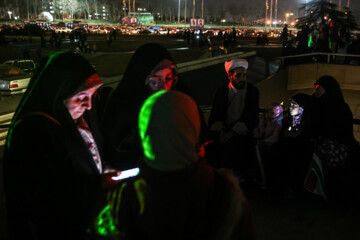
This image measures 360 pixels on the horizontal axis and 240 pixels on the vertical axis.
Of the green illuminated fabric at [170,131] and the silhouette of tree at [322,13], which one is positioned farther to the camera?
the silhouette of tree at [322,13]

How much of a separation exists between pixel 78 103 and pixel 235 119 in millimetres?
2127

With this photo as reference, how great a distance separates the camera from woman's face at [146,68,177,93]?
3.00m

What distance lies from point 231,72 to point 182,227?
2757 mm

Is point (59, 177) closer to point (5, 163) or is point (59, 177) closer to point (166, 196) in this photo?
point (5, 163)

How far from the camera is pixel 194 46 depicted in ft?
96.0

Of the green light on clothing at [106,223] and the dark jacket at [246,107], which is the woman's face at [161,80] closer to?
the dark jacket at [246,107]

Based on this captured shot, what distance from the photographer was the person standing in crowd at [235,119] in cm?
369

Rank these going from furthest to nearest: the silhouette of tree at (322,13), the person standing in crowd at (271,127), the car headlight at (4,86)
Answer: the silhouette of tree at (322,13)
the car headlight at (4,86)
the person standing in crowd at (271,127)

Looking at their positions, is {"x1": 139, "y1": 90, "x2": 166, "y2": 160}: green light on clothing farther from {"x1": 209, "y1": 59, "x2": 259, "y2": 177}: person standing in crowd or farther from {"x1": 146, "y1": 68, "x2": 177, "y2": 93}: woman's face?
{"x1": 209, "y1": 59, "x2": 259, "y2": 177}: person standing in crowd

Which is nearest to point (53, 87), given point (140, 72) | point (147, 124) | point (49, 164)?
point (49, 164)

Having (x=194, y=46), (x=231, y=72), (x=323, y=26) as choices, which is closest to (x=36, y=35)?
(x=194, y=46)

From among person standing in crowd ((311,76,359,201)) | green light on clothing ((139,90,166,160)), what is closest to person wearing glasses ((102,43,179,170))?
green light on clothing ((139,90,166,160))

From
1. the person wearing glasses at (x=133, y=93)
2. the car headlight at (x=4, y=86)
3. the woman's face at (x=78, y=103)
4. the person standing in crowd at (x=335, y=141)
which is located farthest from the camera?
the car headlight at (x=4, y=86)

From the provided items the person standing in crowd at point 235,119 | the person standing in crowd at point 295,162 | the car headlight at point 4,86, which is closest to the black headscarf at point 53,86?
the person standing in crowd at point 235,119
